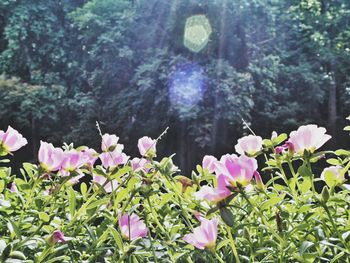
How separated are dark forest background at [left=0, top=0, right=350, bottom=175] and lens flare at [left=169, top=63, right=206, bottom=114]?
0.05m

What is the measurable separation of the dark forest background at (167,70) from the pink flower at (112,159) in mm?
5797

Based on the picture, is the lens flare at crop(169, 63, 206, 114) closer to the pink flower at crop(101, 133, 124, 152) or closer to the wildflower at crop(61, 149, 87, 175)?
the pink flower at crop(101, 133, 124, 152)

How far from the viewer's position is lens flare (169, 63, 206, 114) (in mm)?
6566

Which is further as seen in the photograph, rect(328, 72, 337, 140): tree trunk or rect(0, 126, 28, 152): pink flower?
rect(328, 72, 337, 140): tree trunk

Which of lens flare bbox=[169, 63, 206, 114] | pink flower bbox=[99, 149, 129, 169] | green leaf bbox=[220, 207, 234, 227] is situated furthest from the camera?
lens flare bbox=[169, 63, 206, 114]

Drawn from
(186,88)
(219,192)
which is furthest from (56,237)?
(186,88)

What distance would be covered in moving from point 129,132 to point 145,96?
504mm

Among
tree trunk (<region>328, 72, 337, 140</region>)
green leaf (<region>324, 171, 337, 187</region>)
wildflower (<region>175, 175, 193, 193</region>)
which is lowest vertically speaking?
tree trunk (<region>328, 72, 337, 140</region>)

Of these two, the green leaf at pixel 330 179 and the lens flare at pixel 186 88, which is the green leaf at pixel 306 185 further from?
the lens flare at pixel 186 88

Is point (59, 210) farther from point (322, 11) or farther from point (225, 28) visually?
point (322, 11)

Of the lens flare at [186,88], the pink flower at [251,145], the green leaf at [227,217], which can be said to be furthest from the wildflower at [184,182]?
the lens flare at [186,88]

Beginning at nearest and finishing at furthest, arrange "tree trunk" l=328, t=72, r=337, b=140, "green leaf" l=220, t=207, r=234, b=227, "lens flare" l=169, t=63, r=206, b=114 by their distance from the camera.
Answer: "green leaf" l=220, t=207, r=234, b=227, "lens flare" l=169, t=63, r=206, b=114, "tree trunk" l=328, t=72, r=337, b=140

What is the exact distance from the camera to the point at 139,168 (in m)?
0.68

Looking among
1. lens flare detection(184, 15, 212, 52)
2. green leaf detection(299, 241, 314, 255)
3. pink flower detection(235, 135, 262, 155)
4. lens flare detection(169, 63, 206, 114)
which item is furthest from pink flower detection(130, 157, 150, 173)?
lens flare detection(184, 15, 212, 52)
